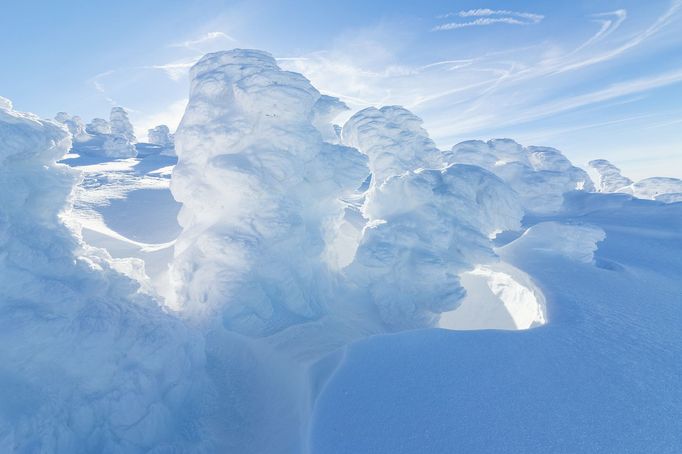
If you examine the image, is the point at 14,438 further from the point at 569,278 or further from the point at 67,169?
the point at 569,278

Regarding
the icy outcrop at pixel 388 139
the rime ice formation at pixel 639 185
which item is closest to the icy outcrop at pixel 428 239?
the icy outcrop at pixel 388 139

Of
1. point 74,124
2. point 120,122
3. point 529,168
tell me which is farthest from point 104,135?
point 529,168

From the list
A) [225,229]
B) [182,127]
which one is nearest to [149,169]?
[182,127]

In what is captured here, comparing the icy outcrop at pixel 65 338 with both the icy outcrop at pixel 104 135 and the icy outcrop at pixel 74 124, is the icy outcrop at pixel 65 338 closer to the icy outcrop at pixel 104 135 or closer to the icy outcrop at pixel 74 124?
the icy outcrop at pixel 104 135

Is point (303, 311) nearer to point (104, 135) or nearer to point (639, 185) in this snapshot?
point (639, 185)

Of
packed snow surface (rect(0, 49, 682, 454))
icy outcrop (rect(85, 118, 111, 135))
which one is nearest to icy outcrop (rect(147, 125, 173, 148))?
icy outcrop (rect(85, 118, 111, 135))

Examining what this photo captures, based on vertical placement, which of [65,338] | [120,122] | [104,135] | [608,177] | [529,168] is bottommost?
[65,338]
